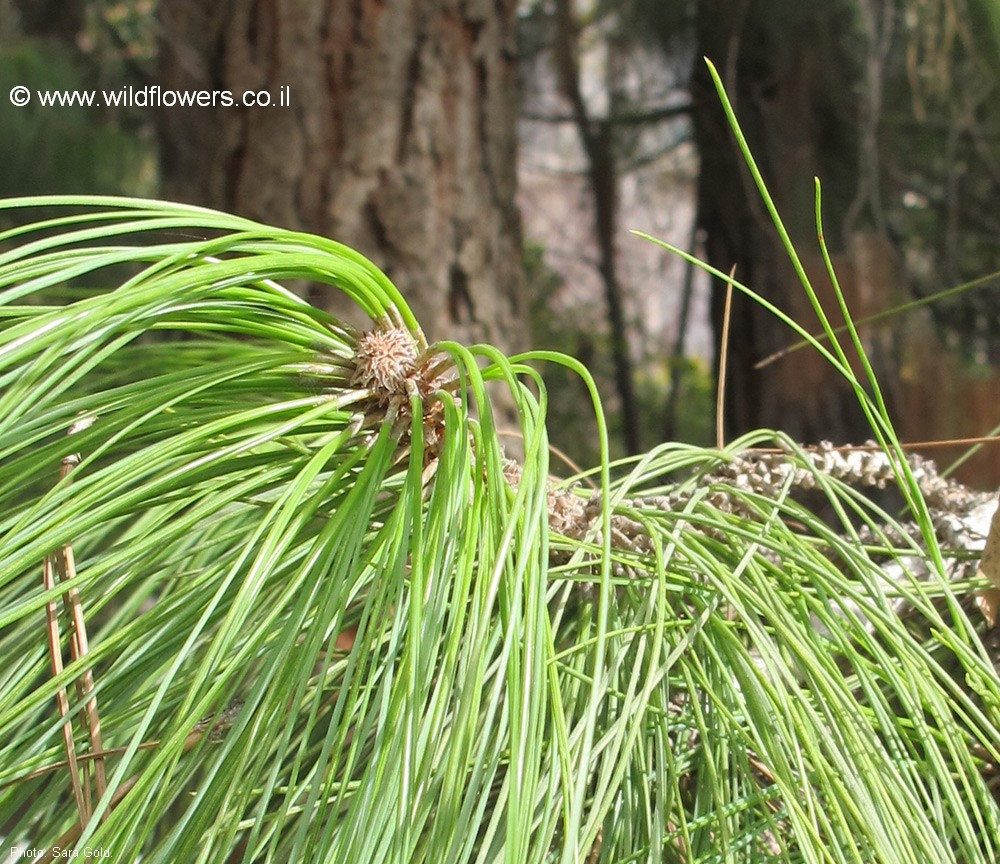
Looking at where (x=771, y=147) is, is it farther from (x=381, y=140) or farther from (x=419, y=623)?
(x=419, y=623)

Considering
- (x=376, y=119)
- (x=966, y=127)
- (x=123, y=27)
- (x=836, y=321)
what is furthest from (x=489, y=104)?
(x=123, y=27)

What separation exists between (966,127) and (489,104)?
1113mm

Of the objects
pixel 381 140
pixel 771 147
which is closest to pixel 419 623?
pixel 381 140

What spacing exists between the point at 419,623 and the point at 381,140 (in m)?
0.92

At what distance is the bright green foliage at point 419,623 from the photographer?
0.26 meters

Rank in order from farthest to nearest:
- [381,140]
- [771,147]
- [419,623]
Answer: [771,147]
[381,140]
[419,623]

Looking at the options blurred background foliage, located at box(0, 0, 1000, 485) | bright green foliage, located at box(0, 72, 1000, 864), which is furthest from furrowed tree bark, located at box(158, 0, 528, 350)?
bright green foliage, located at box(0, 72, 1000, 864)

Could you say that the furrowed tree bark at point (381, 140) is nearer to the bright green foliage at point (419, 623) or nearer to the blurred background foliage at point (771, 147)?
the blurred background foliage at point (771, 147)

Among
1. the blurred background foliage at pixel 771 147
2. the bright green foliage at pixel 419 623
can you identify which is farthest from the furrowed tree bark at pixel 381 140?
the bright green foliage at pixel 419 623

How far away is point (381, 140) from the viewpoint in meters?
1.09

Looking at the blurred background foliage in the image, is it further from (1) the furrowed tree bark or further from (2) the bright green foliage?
(2) the bright green foliage

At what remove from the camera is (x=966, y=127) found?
72.0 inches

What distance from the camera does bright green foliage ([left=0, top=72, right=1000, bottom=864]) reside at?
0.87ft

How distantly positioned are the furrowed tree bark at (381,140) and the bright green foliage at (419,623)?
69cm
